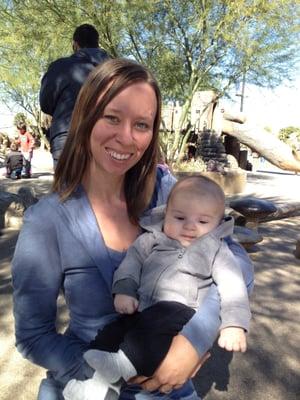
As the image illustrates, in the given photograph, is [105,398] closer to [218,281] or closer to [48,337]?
[48,337]

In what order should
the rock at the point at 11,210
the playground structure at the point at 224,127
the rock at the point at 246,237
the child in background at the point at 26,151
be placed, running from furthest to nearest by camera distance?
the playground structure at the point at 224,127 → the child in background at the point at 26,151 → the rock at the point at 11,210 → the rock at the point at 246,237

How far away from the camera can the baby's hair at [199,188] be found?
145 centimetres

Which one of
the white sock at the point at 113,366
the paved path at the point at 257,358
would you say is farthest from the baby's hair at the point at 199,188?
the paved path at the point at 257,358

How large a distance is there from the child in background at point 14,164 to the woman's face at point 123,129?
10875mm

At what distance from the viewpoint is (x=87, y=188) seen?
1378 mm

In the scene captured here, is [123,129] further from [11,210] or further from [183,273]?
[11,210]

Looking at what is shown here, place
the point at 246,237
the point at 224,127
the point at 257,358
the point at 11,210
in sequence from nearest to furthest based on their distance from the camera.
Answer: the point at 257,358 → the point at 246,237 → the point at 11,210 → the point at 224,127

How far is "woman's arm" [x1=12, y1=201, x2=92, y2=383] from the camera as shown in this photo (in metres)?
1.22

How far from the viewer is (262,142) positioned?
44.6 ft

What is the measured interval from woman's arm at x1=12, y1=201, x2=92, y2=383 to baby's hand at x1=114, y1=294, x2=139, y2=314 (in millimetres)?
154

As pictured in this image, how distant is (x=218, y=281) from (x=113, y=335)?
1.04ft

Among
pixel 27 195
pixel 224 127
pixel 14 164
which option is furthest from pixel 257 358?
pixel 224 127

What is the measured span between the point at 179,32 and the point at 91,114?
11.3m

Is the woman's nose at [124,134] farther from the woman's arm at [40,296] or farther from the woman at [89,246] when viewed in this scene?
the woman's arm at [40,296]
